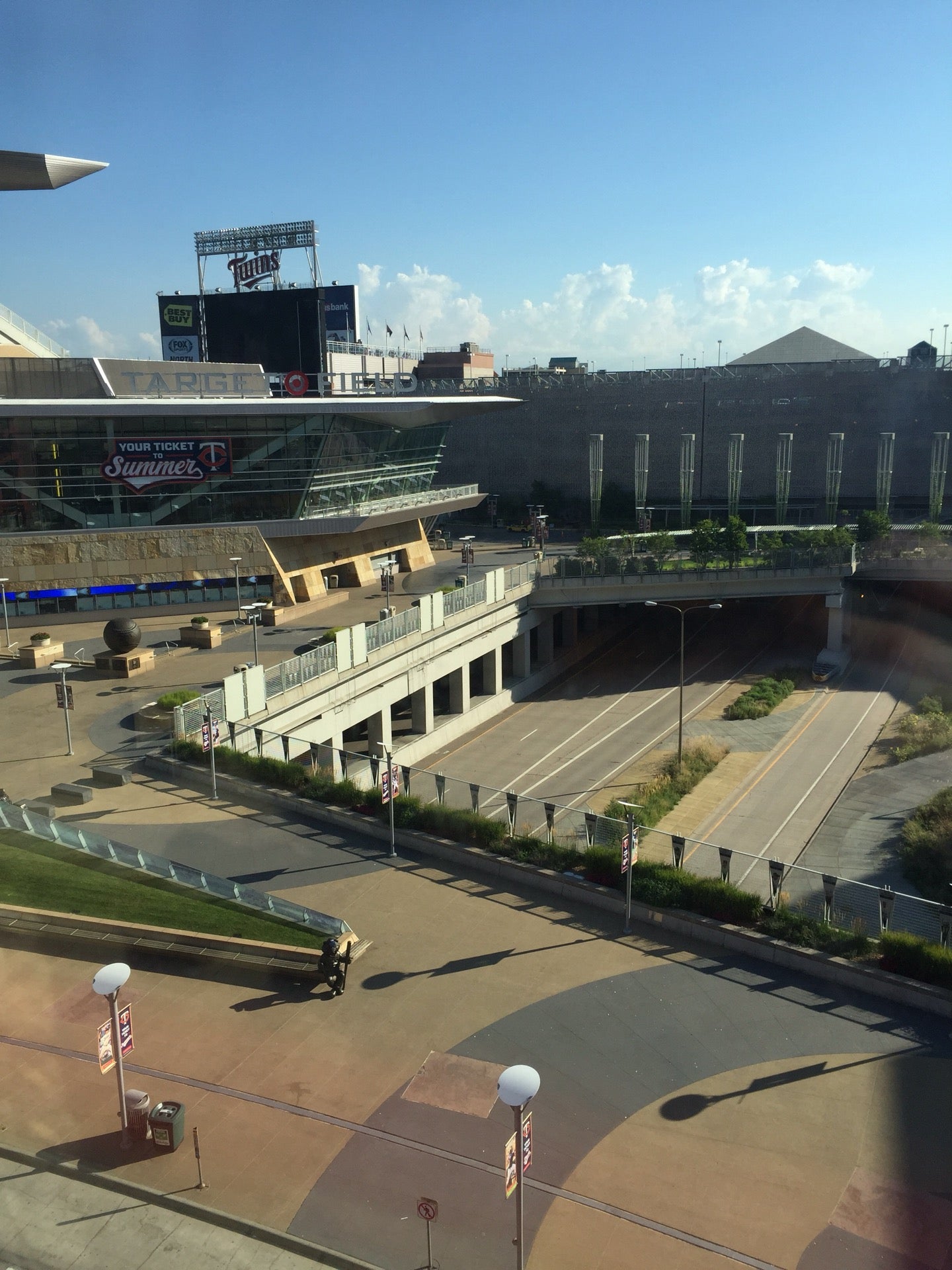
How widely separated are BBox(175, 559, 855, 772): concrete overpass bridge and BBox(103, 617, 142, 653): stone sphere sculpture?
6926 mm

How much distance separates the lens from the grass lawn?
17781 millimetres

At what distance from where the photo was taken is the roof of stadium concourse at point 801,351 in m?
92.5

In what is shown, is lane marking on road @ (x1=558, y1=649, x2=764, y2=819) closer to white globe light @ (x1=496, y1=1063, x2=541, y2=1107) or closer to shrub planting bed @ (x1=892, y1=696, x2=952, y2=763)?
shrub planting bed @ (x1=892, y1=696, x2=952, y2=763)

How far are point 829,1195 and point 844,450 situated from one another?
253ft

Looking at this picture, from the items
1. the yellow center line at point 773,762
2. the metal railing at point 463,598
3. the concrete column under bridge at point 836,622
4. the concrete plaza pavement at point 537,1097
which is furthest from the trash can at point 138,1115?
the concrete column under bridge at point 836,622

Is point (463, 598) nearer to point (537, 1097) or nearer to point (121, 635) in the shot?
point (121, 635)

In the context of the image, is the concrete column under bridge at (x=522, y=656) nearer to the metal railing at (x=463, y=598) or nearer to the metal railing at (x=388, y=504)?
the metal railing at (x=463, y=598)

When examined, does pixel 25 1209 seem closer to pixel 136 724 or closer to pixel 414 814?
pixel 414 814

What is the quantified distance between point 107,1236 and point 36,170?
83.7 feet

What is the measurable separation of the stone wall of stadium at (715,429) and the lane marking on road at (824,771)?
30354mm

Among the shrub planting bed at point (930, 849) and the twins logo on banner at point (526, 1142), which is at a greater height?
the twins logo on banner at point (526, 1142)

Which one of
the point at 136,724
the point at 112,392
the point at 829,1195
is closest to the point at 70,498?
the point at 112,392

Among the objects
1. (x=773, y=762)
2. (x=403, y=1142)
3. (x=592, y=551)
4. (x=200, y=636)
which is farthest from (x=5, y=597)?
(x=403, y=1142)

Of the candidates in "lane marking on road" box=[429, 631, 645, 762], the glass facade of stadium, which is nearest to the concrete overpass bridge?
"lane marking on road" box=[429, 631, 645, 762]
